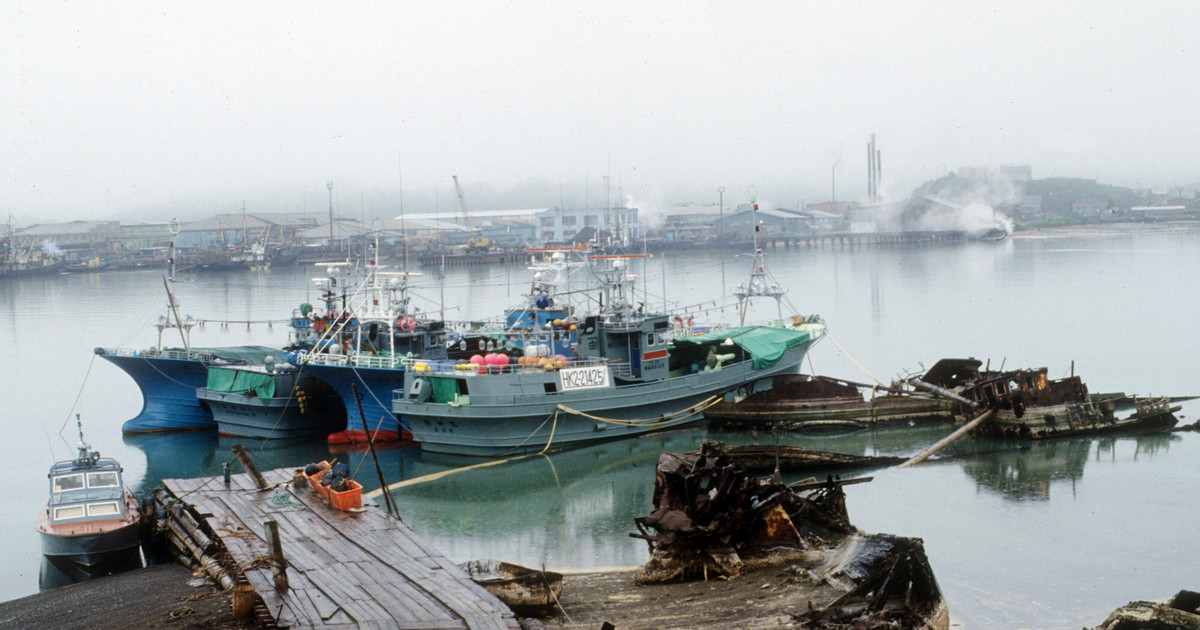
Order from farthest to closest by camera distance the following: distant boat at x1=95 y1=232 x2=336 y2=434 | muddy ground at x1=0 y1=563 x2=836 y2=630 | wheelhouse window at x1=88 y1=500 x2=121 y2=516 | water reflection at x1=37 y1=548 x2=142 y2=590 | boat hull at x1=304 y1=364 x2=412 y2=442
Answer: distant boat at x1=95 y1=232 x2=336 y2=434 < boat hull at x1=304 y1=364 x2=412 y2=442 < wheelhouse window at x1=88 y1=500 x2=121 y2=516 < water reflection at x1=37 y1=548 x2=142 y2=590 < muddy ground at x1=0 y1=563 x2=836 y2=630

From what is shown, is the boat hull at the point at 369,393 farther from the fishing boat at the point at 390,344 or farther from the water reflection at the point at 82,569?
the water reflection at the point at 82,569

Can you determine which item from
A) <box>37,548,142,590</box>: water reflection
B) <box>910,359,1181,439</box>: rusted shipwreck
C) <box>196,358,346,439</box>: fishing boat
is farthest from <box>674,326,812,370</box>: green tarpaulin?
<box>37,548,142,590</box>: water reflection

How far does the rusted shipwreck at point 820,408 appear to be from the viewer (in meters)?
30.2

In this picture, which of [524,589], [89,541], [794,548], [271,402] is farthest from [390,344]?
[524,589]

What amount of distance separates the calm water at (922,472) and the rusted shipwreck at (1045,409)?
558 mm

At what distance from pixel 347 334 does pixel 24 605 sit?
17343 millimetres

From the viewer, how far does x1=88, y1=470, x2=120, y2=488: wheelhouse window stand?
18172 millimetres

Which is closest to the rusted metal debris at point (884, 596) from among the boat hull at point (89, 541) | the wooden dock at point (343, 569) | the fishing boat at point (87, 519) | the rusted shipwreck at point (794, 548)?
the rusted shipwreck at point (794, 548)

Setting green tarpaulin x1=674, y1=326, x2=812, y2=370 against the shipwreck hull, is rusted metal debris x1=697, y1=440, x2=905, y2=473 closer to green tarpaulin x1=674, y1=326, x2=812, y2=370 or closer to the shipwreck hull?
the shipwreck hull

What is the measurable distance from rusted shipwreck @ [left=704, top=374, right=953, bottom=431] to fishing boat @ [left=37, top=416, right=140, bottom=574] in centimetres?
1763

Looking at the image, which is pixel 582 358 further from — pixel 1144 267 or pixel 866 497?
pixel 1144 267

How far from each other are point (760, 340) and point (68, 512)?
21.9m

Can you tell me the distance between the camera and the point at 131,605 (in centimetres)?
1374

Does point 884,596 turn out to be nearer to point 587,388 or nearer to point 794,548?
point 794,548
